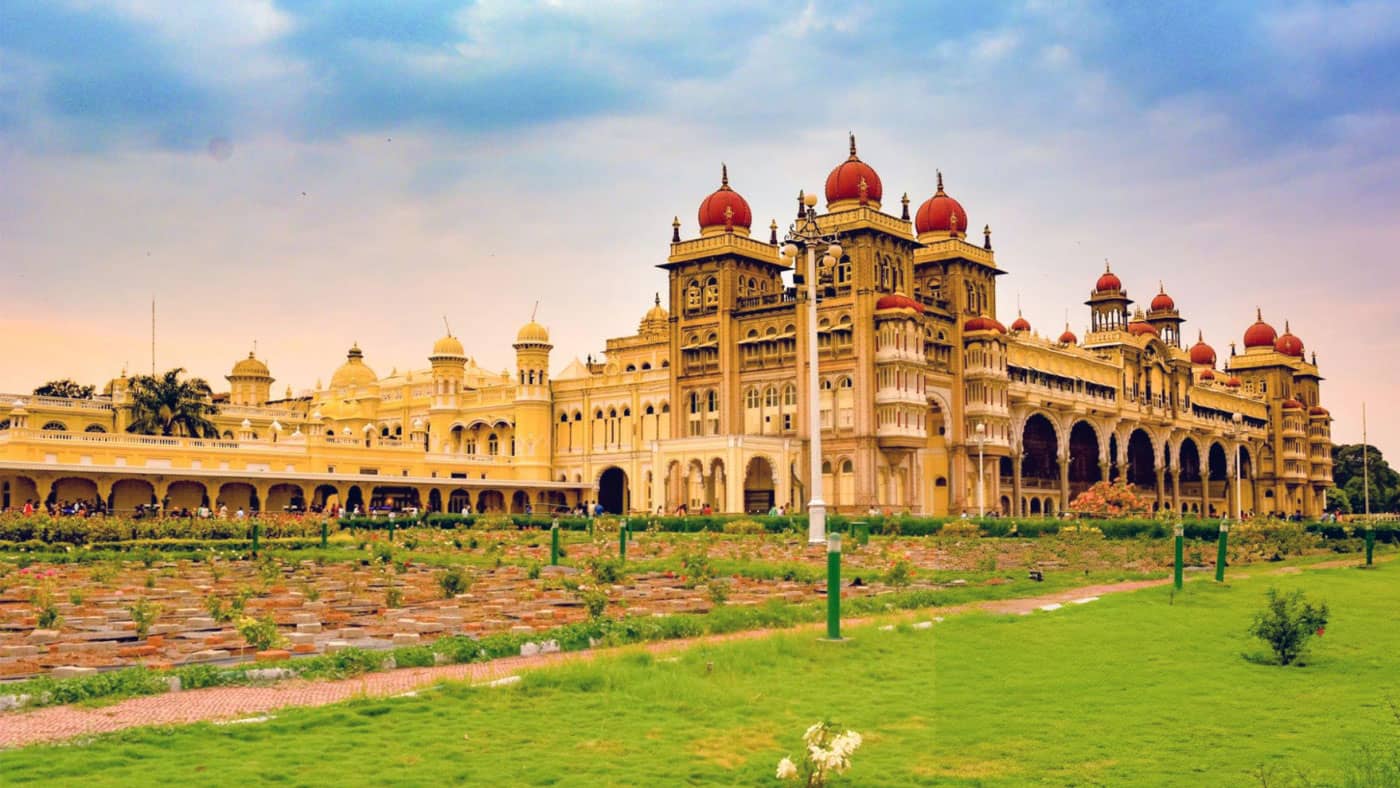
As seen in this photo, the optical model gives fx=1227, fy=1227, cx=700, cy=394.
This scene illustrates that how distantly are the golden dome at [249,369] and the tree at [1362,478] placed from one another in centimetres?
9123

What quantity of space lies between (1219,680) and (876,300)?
50.1 meters

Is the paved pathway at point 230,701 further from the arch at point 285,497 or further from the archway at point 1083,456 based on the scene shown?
the archway at point 1083,456

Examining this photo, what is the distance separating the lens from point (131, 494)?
57.9 m

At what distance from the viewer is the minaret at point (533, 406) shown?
247 ft

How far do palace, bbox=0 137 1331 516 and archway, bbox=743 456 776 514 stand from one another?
0.50ft

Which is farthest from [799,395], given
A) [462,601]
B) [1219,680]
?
[1219,680]

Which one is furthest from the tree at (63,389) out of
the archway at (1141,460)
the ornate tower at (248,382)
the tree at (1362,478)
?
the tree at (1362,478)

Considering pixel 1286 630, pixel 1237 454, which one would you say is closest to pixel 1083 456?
pixel 1237 454

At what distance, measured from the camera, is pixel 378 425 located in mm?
85000

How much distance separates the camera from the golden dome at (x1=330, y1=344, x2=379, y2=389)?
9150cm

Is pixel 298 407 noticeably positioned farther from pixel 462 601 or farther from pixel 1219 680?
pixel 1219 680

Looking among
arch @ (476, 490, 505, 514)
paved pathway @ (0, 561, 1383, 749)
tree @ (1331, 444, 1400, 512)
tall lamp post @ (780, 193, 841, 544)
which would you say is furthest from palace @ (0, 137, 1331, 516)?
paved pathway @ (0, 561, 1383, 749)

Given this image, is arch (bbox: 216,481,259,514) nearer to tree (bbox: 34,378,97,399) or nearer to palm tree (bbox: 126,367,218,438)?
palm tree (bbox: 126,367,218,438)

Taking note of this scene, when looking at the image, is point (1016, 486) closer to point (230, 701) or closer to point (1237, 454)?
point (1237, 454)
